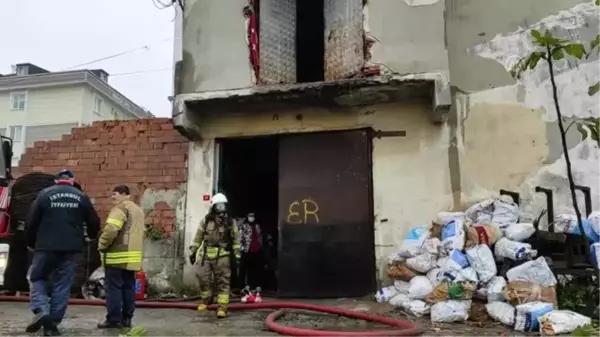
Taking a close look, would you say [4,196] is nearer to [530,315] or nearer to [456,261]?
[456,261]

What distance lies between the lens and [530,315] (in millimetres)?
5742

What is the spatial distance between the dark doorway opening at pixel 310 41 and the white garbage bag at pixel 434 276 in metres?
4.82

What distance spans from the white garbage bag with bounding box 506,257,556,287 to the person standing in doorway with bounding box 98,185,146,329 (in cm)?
434

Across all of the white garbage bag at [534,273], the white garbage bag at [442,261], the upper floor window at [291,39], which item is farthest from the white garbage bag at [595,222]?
the upper floor window at [291,39]

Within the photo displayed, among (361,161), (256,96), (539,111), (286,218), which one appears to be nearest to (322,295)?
(286,218)

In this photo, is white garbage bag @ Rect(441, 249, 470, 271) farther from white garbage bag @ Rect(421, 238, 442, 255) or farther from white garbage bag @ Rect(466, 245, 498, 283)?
white garbage bag @ Rect(421, 238, 442, 255)

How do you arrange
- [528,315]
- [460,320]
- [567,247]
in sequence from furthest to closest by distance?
[567,247], [460,320], [528,315]

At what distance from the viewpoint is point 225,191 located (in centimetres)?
964

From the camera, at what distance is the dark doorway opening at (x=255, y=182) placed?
9641 mm

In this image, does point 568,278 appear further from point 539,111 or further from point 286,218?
point 286,218

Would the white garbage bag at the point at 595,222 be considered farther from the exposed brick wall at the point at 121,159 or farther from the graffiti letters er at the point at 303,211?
the exposed brick wall at the point at 121,159

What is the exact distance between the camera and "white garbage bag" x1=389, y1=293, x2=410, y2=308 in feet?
23.2

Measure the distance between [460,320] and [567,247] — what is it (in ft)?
5.84

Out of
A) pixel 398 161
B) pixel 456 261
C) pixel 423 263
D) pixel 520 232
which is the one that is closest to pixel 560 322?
pixel 456 261
